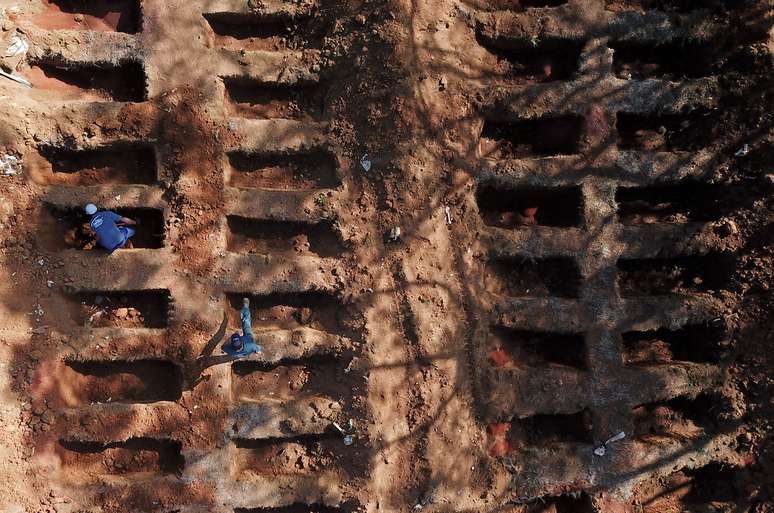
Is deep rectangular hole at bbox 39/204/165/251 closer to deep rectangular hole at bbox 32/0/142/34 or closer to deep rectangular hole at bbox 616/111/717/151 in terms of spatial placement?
deep rectangular hole at bbox 32/0/142/34

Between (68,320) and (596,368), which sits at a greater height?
(68,320)

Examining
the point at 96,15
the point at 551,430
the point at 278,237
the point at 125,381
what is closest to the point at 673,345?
the point at 551,430

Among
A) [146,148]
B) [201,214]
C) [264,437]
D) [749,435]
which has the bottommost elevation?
[749,435]

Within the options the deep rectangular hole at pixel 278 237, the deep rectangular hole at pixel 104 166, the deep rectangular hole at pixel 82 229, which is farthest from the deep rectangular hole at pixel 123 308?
the deep rectangular hole at pixel 104 166

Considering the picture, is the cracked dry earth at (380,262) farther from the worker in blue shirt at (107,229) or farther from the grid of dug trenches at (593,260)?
the worker in blue shirt at (107,229)

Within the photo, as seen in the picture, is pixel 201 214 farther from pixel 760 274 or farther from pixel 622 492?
pixel 760 274

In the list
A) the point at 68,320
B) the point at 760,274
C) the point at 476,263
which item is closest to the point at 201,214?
the point at 68,320
